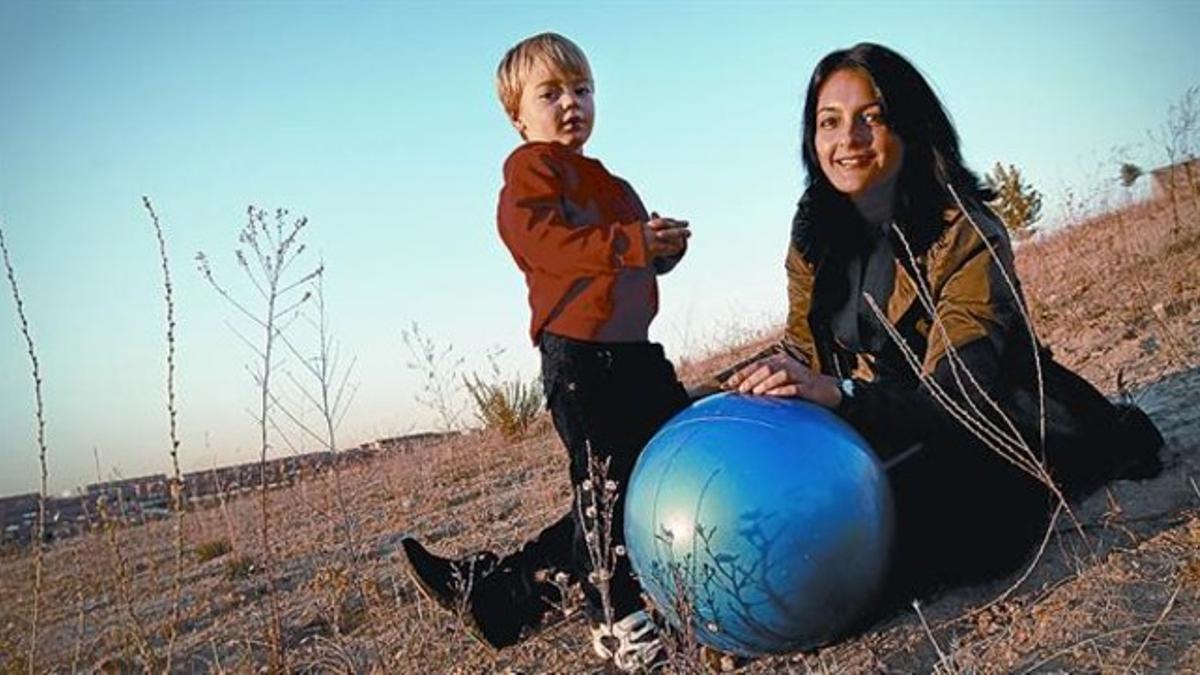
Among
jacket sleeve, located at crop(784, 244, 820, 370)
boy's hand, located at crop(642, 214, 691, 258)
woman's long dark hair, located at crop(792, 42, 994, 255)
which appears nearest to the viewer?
boy's hand, located at crop(642, 214, 691, 258)

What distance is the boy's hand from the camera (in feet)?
11.0

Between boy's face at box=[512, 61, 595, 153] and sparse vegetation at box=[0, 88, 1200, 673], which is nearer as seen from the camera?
sparse vegetation at box=[0, 88, 1200, 673]

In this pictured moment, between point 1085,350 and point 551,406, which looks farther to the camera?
point 1085,350

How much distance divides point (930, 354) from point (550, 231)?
4.59 ft

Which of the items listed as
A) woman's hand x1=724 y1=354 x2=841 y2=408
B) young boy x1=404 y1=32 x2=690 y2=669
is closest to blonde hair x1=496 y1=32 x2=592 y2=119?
young boy x1=404 y1=32 x2=690 y2=669

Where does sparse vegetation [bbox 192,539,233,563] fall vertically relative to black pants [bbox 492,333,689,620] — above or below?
below

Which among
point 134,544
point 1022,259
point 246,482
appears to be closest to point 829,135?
point 246,482

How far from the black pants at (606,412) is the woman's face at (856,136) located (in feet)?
3.37

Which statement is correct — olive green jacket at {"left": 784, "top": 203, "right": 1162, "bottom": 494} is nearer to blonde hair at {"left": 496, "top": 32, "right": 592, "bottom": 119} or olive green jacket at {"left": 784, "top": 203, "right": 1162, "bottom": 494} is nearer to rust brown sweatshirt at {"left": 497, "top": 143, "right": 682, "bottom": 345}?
rust brown sweatshirt at {"left": 497, "top": 143, "right": 682, "bottom": 345}

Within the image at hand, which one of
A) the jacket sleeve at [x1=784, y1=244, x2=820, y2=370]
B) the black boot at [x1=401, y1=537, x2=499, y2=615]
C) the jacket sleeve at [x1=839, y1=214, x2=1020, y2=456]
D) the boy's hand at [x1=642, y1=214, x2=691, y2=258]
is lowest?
the black boot at [x1=401, y1=537, x2=499, y2=615]

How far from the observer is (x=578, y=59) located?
3709 mm

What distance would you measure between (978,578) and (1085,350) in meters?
3.56

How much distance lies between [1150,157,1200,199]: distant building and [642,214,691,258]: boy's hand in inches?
185

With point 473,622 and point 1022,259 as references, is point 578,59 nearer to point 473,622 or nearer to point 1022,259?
point 473,622
